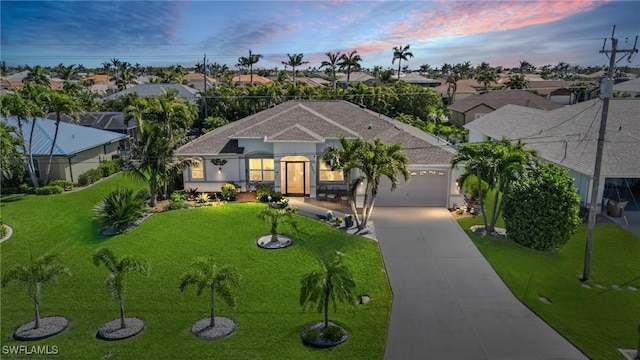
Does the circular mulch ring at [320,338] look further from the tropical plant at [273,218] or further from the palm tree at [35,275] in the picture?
the palm tree at [35,275]

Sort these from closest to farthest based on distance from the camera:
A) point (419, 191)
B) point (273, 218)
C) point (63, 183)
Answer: point (273, 218)
point (419, 191)
point (63, 183)

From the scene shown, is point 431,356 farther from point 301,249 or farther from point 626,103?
point 626,103

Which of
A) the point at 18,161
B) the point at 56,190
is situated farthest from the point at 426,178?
the point at 18,161

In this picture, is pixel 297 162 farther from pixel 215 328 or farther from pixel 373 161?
pixel 215 328

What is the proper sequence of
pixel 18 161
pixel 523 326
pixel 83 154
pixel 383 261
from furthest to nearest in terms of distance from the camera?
pixel 83 154
pixel 18 161
pixel 383 261
pixel 523 326

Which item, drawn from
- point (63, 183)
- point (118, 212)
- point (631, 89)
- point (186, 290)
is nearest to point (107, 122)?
point (63, 183)

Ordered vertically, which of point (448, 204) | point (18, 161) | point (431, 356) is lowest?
point (431, 356)
